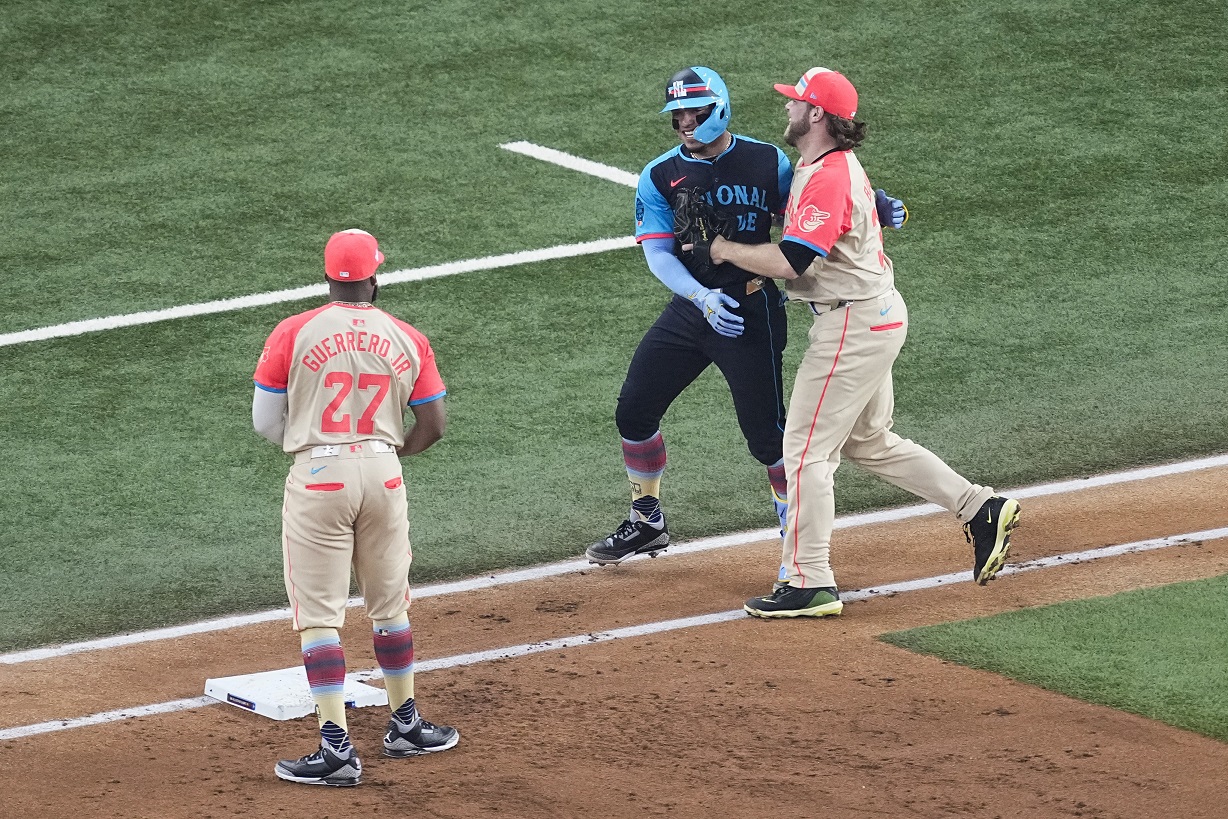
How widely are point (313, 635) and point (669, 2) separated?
10539mm

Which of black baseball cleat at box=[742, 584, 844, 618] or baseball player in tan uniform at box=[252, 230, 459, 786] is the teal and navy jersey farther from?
baseball player in tan uniform at box=[252, 230, 459, 786]

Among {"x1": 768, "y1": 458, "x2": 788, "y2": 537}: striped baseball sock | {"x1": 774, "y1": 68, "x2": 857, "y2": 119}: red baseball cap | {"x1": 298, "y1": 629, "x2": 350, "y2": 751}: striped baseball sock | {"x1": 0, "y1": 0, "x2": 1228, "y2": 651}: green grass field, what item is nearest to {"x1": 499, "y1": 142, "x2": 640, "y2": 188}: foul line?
{"x1": 0, "y1": 0, "x2": 1228, "y2": 651}: green grass field

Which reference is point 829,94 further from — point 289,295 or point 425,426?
point 289,295

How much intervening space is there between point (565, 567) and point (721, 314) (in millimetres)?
1510

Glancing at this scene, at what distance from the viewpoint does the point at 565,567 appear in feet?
26.0

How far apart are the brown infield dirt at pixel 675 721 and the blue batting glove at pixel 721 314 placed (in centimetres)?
116

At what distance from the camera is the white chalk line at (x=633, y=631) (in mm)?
6402

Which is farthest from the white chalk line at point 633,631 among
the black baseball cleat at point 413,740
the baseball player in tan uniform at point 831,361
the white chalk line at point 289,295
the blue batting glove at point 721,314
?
the white chalk line at point 289,295

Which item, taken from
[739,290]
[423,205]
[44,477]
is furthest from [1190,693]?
[423,205]

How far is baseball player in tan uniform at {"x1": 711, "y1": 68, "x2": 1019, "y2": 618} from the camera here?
22.5 ft

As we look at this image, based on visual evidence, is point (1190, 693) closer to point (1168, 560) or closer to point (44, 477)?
point (1168, 560)

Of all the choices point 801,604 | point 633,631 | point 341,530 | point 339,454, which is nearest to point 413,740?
point 341,530

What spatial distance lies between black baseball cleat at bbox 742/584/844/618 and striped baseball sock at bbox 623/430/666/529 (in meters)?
0.91

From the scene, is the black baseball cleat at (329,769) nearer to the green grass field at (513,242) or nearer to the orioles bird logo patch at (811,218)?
the green grass field at (513,242)
